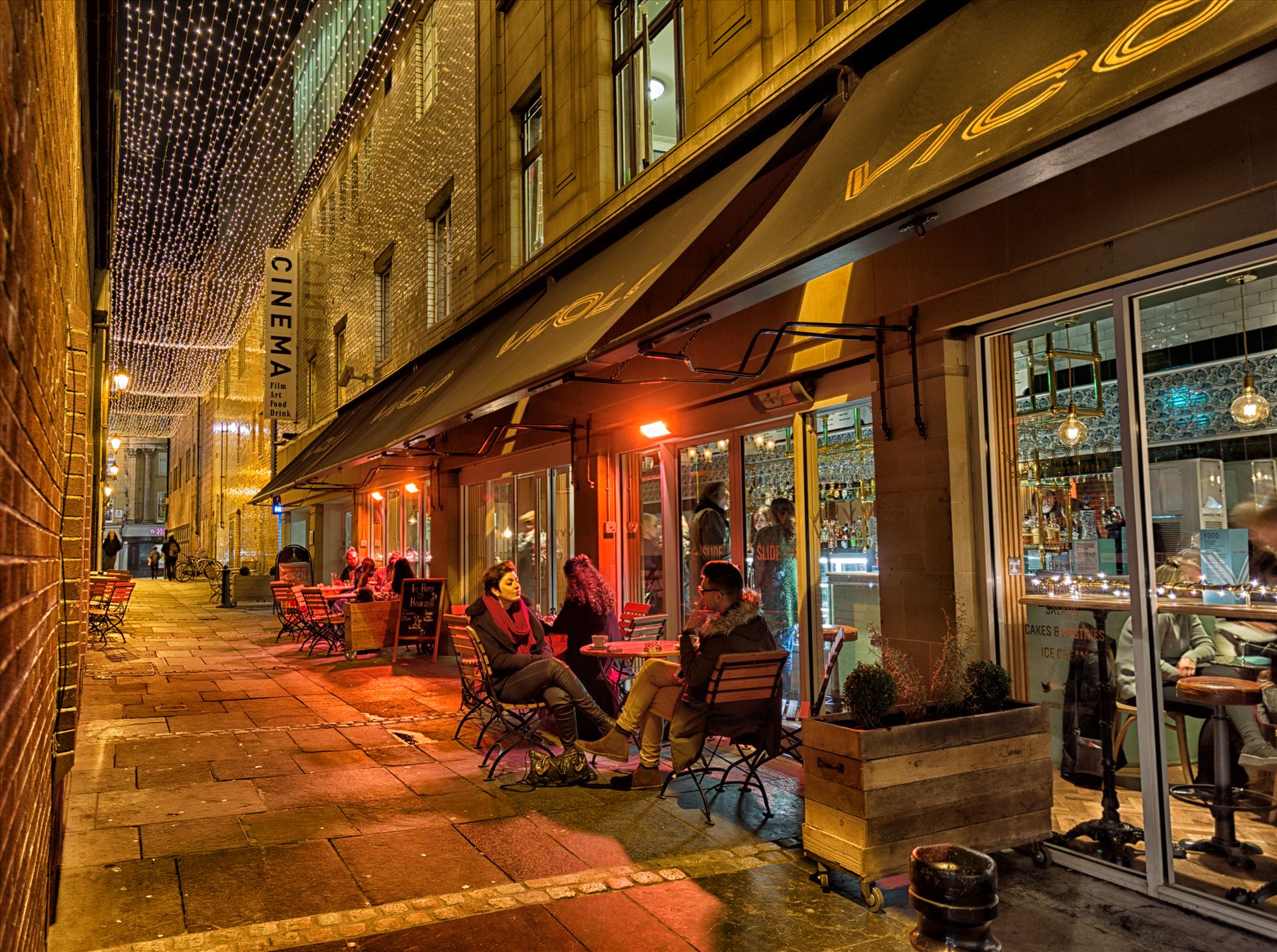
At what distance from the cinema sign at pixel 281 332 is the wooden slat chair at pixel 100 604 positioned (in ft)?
20.9

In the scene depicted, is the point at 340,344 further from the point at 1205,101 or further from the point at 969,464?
the point at 1205,101

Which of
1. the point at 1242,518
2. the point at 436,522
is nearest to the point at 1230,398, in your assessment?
the point at 1242,518

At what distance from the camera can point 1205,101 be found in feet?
9.45

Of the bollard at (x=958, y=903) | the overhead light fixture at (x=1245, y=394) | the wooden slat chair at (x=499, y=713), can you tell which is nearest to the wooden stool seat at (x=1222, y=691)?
the overhead light fixture at (x=1245, y=394)

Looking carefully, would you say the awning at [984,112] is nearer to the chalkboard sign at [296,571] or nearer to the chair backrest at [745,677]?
the chair backrest at [745,677]

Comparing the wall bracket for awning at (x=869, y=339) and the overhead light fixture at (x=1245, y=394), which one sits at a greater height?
the wall bracket for awning at (x=869, y=339)

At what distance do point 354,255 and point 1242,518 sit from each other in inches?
771

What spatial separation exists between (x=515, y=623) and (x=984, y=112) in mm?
4803

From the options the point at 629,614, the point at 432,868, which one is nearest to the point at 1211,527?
the point at 432,868

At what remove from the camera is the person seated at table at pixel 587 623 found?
25.2 ft

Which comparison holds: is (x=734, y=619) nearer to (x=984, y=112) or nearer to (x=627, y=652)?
(x=627, y=652)

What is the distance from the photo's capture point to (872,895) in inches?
173

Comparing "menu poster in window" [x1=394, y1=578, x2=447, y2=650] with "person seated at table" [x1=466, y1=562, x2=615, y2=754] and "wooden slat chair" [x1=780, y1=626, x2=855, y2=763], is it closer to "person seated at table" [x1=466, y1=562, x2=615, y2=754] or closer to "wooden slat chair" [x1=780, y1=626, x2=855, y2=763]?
"person seated at table" [x1=466, y1=562, x2=615, y2=754]

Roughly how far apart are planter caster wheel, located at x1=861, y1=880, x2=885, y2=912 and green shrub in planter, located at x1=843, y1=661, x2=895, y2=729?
2.35 ft
